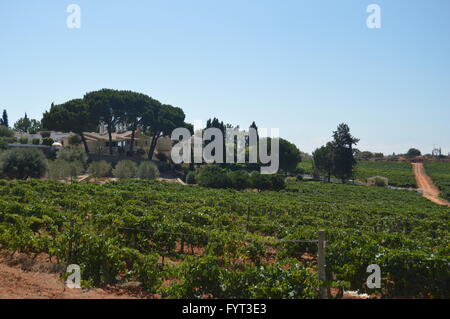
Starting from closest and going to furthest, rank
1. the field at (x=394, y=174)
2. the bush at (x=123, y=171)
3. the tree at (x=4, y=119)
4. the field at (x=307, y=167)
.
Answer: the bush at (x=123, y=171)
the field at (x=394, y=174)
the field at (x=307, y=167)
the tree at (x=4, y=119)

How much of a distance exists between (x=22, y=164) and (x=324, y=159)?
4730 cm

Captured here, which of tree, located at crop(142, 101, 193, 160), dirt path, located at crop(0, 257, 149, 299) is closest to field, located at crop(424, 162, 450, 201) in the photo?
tree, located at crop(142, 101, 193, 160)

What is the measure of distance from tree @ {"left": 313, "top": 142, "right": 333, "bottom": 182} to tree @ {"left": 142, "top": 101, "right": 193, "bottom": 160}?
24.5m

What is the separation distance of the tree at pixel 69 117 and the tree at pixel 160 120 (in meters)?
8.38

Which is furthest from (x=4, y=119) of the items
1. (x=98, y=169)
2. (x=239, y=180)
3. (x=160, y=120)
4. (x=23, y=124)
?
(x=239, y=180)

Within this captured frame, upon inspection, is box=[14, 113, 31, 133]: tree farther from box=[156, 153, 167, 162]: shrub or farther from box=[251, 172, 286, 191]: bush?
box=[251, 172, 286, 191]: bush

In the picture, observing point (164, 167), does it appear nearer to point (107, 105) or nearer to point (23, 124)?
point (107, 105)

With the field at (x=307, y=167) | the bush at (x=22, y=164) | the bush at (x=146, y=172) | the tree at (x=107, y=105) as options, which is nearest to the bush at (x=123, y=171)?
the bush at (x=146, y=172)

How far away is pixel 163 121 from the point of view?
55.1 m

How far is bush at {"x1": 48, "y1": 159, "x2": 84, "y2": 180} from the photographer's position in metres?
33.4

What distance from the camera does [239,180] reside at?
3988 cm

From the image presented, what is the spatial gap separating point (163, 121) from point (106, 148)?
950 centimetres

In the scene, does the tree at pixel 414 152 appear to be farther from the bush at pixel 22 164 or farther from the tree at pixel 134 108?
the bush at pixel 22 164

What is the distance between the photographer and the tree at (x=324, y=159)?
210 ft
